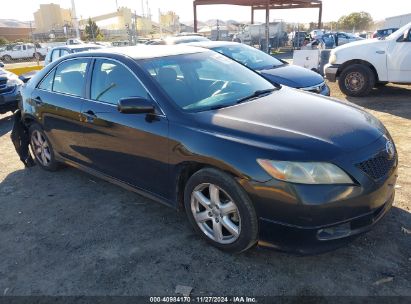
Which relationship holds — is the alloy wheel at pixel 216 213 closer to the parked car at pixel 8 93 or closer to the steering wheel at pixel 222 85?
the steering wheel at pixel 222 85

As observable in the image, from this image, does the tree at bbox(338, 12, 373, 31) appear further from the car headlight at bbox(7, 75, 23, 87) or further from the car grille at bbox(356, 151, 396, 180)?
the car grille at bbox(356, 151, 396, 180)

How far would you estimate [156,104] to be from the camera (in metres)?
3.22

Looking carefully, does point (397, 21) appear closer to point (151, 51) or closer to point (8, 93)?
point (8, 93)

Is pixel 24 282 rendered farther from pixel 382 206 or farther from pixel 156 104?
pixel 382 206

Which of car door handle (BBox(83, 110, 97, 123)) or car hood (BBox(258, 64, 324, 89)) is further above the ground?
car door handle (BBox(83, 110, 97, 123))

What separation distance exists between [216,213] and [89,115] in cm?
176

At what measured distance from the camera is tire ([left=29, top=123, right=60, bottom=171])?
491 centimetres

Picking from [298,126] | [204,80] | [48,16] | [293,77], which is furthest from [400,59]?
[48,16]

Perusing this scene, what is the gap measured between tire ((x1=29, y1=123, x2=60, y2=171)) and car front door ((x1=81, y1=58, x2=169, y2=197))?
1.05 meters

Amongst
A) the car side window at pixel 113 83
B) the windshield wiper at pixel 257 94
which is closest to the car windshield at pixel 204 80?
the windshield wiper at pixel 257 94

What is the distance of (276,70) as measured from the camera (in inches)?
279

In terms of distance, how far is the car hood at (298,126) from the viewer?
2639mm

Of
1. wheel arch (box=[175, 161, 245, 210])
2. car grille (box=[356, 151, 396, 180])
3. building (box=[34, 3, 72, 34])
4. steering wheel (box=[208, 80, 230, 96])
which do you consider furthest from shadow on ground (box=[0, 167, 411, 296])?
building (box=[34, 3, 72, 34])

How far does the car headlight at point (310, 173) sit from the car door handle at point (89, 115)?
2.09 metres
